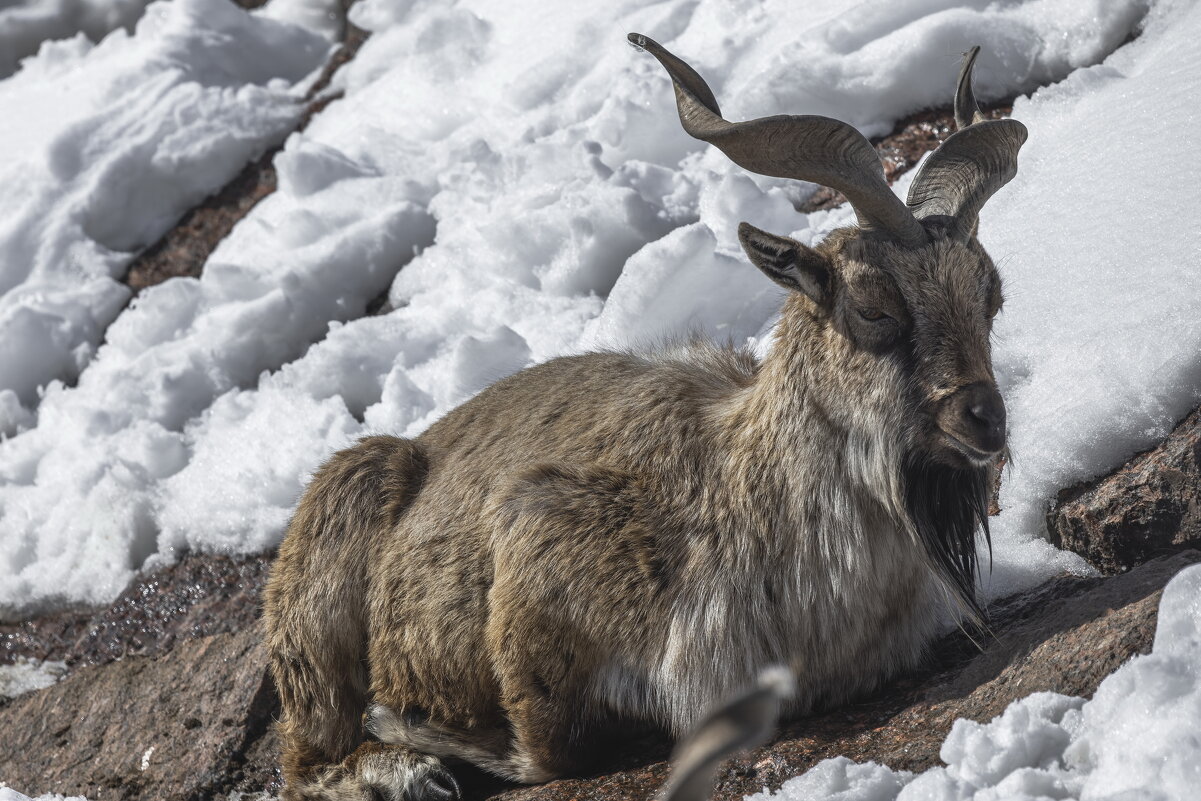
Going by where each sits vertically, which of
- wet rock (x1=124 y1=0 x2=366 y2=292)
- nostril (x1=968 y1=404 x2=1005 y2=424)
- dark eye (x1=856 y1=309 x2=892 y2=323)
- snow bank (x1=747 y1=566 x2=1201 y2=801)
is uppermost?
nostril (x1=968 y1=404 x2=1005 y2=424)

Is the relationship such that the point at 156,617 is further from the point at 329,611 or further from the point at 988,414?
the point at 988,414

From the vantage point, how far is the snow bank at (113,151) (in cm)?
919

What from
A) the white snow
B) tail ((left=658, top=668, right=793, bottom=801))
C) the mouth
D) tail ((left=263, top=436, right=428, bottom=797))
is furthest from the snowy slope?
tail ((left=658, top=668, right=793, bottom=801))

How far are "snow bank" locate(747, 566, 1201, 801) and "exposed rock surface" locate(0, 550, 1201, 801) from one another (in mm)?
135

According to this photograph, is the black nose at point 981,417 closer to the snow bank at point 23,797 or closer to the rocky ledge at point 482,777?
the rocky ledge at point 482,777

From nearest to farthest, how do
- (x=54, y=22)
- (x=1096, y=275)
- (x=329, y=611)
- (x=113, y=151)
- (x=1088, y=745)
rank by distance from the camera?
1. (x=1088, y=745)
2. (x=329, y=611)
3. (x=1096, y=275)
4. (x=113, y=151)
5. (x=54, y=22)

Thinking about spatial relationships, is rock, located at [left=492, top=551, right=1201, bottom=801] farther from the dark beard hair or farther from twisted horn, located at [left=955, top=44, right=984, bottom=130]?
twisted horn, located at [left=955, top=44, right=984, bottom=130]

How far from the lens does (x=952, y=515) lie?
14.8ft

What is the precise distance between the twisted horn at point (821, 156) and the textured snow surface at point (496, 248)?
142cm

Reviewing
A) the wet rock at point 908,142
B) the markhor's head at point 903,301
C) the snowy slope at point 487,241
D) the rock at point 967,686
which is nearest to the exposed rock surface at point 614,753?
the rock at point 967,686

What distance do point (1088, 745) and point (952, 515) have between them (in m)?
1.15

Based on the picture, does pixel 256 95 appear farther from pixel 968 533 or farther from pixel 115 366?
pixel 968 533

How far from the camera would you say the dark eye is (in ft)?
14.0

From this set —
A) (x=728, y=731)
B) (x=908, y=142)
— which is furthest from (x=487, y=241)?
(x=728, y=731)
